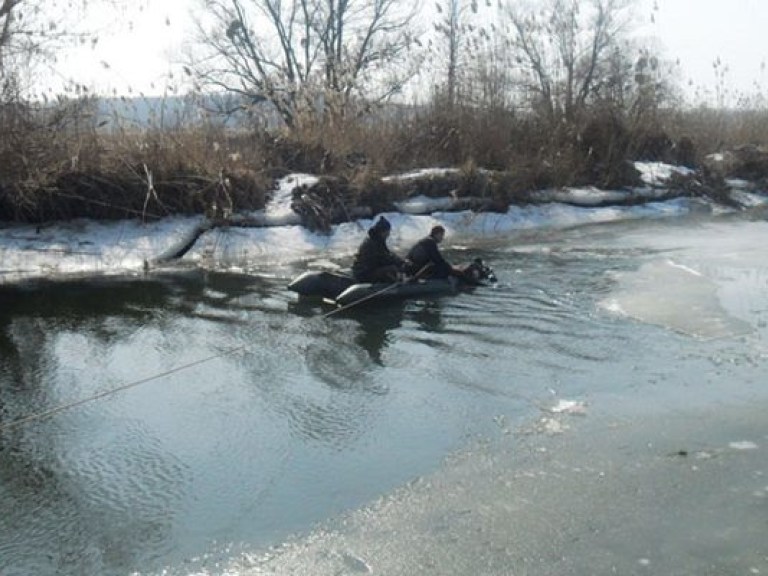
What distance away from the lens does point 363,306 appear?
417 inches

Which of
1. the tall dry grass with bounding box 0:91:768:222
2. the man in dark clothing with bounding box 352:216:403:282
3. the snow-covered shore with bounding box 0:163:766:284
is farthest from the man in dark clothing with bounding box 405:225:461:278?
the tall dry grass with bounding box 0:91:768:222

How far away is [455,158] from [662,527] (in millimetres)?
15849

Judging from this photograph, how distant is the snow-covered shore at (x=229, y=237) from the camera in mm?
14117

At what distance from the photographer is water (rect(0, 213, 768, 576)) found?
4.88 m

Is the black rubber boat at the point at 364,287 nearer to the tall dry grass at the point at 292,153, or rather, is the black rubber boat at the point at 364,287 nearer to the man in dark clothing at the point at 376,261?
the man in dark clothing at the point at 376,261

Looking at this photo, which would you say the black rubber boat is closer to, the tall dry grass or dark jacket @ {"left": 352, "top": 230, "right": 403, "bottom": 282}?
dark jacket @ {"left": 352, "top": 230, "right": 403, "bottom": 282}

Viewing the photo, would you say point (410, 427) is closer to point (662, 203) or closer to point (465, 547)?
point (465, 547)

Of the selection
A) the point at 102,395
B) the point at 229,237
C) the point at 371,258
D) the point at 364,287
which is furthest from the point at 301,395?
the point at 229,237

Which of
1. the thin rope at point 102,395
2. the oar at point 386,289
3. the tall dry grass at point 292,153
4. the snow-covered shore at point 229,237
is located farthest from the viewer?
the tall dry grass at point 292,153

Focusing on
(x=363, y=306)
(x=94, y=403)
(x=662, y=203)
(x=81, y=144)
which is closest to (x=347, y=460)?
(x=94, y=403)

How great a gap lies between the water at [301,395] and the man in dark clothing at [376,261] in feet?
1.45

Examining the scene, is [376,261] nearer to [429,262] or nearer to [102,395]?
[429,262]

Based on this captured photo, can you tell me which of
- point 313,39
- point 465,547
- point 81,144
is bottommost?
point 465,547

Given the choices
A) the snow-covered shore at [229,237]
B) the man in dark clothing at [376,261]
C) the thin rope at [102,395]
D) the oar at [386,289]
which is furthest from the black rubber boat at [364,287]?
the snow-covered shore at [229,237]
